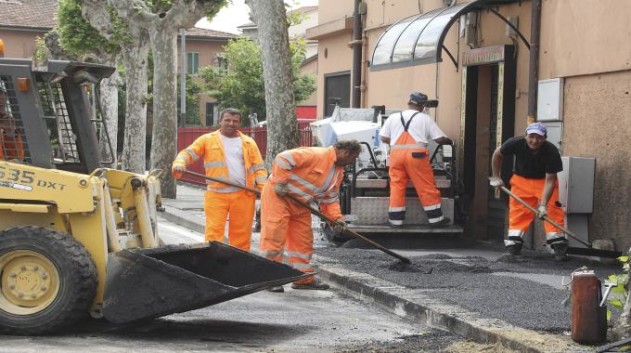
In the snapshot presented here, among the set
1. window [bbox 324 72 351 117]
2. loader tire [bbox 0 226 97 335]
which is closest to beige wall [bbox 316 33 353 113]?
window [bbox 324 72 351 117]

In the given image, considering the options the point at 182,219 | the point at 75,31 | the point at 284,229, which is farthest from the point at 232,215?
the point at 75,31

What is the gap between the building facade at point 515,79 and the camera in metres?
12.1

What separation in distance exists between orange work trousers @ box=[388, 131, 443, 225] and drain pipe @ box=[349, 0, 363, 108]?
6.59 metres

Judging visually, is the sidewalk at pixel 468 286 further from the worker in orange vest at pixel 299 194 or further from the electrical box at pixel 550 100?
the electrical box at pixel 550 100

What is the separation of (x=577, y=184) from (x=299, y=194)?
332 cm

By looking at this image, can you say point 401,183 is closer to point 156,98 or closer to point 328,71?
point 328,71

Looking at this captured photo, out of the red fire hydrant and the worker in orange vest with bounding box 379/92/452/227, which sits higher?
the worker in orange vest with bounding box 379/92/452/227

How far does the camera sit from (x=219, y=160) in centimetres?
1142

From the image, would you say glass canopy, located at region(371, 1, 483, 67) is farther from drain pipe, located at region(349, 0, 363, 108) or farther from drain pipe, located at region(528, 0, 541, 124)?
drain pipe, located at region(349, 0, 363, 108)

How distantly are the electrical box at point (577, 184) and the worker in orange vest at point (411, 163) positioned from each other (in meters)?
1.66

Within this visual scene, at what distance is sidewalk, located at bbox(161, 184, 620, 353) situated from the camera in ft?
26.8

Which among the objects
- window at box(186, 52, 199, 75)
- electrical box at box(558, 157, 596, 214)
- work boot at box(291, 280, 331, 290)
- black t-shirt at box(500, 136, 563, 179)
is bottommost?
work boot at box(291, 280, 331, 290)

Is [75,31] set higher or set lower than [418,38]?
higher

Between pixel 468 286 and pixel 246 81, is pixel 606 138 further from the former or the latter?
pixel 246 81
